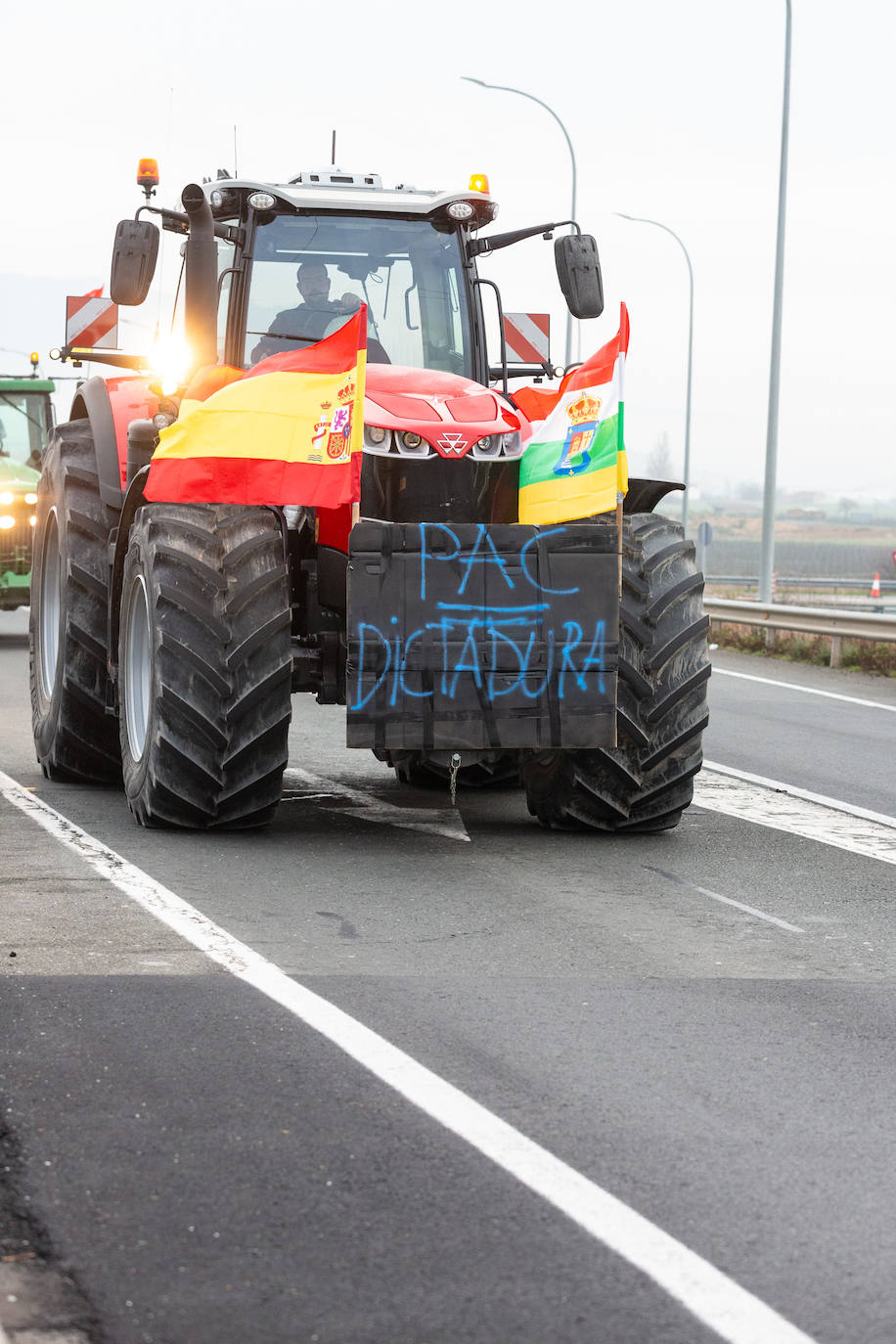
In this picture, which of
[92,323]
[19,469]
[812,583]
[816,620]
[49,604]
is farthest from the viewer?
[812,583]

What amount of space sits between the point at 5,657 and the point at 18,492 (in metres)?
3.33

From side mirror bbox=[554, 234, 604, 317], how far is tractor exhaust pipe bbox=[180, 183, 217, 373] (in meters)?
1.62

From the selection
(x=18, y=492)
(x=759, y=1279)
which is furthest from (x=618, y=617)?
(x=18, y=492)

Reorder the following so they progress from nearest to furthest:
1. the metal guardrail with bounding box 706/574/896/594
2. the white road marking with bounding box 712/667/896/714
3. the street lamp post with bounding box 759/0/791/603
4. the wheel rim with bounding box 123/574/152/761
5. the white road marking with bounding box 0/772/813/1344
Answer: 1. the white road marking with bounding box 0/772/813/1344
2. the wheel rim with bounding box 123/574/152/761
3. the white road marking with bounding box 712/667/896/714
4. the street lamp post with bounding box 759/0/791/603
5. the metal guardrail with bounding box 706/574/896/594

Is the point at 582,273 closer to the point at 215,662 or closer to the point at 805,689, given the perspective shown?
the point at 215,662

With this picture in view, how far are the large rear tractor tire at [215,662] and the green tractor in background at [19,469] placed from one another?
12407 mm

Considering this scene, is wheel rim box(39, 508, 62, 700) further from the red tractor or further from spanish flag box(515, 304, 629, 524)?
spanish flag box(515, 304, 629, 524)

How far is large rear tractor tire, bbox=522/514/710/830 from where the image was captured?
8.28 m

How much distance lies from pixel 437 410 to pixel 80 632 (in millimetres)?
2544

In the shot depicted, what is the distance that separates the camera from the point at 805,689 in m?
18.7

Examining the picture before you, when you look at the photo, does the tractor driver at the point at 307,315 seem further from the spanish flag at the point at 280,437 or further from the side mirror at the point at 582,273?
the side mirror at the point at 582,273

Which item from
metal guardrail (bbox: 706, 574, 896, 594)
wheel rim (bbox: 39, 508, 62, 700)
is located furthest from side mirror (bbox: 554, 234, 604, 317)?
metal guardrail (bbox: 706, 574, 896, 594)

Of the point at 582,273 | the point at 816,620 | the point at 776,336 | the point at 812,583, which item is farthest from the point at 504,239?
the point at 812,583

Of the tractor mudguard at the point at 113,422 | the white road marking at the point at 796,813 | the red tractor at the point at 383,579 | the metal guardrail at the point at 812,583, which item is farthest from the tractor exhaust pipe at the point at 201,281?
the metal guardrail at the point at 812,583
